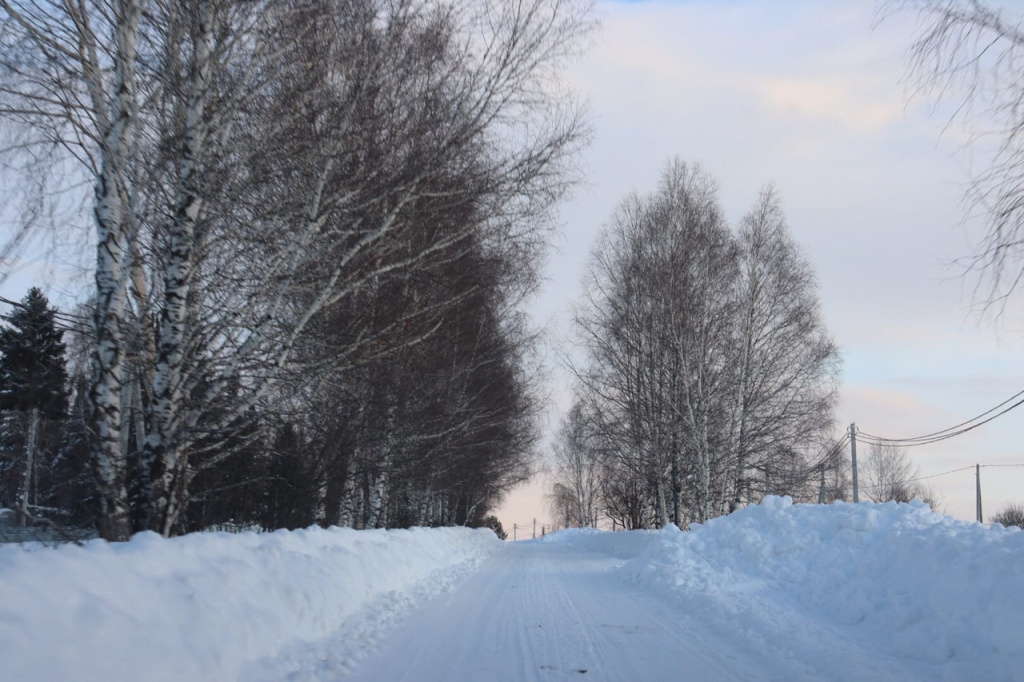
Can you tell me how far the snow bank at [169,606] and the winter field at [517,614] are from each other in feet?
0.04

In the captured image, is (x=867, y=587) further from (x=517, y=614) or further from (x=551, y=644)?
(x=517, y=614)

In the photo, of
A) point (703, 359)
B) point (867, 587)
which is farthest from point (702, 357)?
point (867, 587)

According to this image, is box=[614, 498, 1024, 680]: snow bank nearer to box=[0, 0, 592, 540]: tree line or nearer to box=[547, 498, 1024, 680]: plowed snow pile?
box=[547, 498, 1024, 680]: plowed snow pile

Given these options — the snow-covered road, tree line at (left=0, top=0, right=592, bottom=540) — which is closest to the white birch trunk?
tree line at (left=0, top=0, right=592, bottom=540)

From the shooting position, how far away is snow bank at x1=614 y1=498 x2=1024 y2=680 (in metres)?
5.67

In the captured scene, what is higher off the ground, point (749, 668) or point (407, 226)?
point (407, 226)

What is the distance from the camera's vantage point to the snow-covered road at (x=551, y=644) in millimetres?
5637

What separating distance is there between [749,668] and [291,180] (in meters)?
7.43

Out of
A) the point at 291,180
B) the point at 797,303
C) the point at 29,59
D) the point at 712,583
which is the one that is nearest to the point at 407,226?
the point at 291,180

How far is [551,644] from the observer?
681 centimetres

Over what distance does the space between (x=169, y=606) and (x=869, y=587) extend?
6684mm

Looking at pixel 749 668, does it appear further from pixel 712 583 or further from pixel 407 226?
pixel 407 226

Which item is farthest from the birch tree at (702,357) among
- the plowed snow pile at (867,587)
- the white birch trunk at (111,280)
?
the white birch trunk at (111,280)

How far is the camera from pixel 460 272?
44.6 feet
